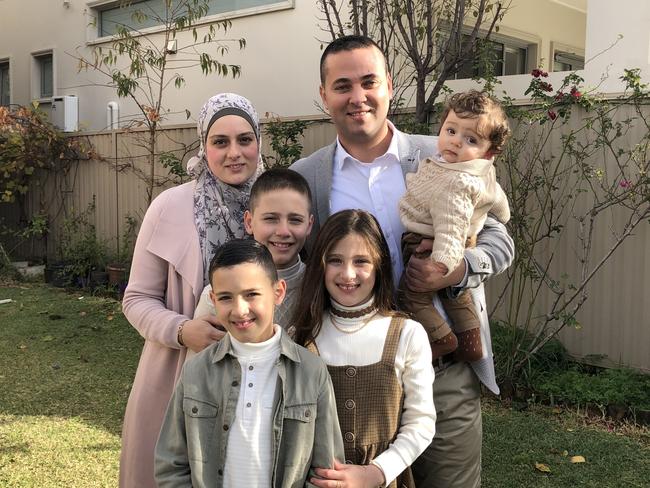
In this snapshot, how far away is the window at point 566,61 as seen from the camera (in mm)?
10773

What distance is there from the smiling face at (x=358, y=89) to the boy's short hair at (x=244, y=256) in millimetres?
601

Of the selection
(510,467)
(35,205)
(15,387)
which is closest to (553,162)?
(510,467)

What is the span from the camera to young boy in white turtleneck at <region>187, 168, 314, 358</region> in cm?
215

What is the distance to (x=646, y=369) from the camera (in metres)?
5.57

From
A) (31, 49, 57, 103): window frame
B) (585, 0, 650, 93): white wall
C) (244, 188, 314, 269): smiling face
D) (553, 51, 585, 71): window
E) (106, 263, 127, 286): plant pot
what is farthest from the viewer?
(31, 49, 57, 103): window frame

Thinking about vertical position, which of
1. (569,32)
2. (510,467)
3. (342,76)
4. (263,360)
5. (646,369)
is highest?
(569,32)

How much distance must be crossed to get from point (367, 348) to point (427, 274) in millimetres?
324

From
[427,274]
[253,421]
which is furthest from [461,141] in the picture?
[253,421]

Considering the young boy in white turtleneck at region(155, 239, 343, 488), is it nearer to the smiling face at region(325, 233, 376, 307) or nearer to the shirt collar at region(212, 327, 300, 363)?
the shirt collar at region(212, 327, 300, 363)

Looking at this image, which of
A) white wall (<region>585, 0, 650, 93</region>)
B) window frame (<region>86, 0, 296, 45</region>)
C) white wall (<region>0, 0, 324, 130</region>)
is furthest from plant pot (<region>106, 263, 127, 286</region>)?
white wall (<region>585, 0, 650, 93</region>)

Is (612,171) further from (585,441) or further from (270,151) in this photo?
(270,151)

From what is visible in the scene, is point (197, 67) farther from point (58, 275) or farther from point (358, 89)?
point (358, 89)

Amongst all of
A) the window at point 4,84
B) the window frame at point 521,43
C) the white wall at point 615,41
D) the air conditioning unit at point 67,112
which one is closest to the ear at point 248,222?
the white wall at point 615,41

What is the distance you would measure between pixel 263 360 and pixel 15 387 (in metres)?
4.68
